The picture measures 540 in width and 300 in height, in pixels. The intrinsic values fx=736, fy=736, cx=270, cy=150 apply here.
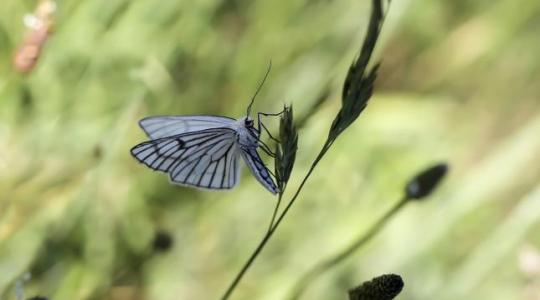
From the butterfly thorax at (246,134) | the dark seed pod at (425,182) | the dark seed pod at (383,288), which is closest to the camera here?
the dark seed pod at (383,288)

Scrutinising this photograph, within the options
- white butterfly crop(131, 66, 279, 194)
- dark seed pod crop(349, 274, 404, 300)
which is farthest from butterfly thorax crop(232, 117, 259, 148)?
dark seed pod crop(349, 274, 404, 300)

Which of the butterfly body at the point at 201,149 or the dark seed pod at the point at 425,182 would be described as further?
the dark seed pod at the point at 425,182

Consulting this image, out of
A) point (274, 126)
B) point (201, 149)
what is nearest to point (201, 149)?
point (201, 149)

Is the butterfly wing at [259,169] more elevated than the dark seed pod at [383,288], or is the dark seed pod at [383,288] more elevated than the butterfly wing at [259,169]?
the butterfly wing at [259,169]

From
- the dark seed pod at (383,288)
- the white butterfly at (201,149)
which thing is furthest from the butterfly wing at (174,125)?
the dark seed pod at (383,288)

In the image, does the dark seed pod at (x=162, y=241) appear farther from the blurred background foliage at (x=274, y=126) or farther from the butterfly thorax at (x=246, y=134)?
the butterfly thorax at (x=246, y=134)

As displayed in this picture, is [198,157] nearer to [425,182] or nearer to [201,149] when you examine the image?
[201,149]

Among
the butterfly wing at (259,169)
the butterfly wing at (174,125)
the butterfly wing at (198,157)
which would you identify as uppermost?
the butterfly wing at (174,125)

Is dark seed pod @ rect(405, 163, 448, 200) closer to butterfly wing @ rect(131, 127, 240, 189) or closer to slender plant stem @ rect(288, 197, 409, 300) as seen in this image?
slender plant stem @ rect(288, 197, 409, 300)
